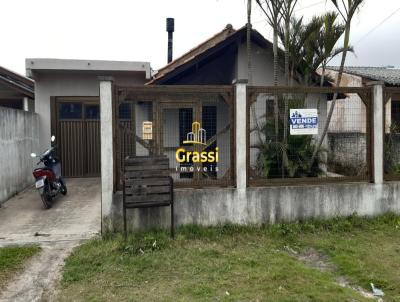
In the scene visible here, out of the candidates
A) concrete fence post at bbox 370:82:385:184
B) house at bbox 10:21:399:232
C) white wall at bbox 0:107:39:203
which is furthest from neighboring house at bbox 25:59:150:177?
concrete fence post at bbox 370:82:385:184

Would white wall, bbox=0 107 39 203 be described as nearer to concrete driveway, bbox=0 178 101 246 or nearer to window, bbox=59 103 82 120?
concrete driveway, bbox=0 178 101 246

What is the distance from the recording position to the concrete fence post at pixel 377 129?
635 cm

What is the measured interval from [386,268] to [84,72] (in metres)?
8.80

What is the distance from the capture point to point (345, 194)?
6.23 meters

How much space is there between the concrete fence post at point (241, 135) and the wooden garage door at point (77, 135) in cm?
611

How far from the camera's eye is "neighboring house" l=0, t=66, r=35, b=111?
34.4 feet

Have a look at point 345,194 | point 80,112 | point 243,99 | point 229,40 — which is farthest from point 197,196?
point 80,112

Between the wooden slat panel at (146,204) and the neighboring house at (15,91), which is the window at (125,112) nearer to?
the neighboring house at (15,91)

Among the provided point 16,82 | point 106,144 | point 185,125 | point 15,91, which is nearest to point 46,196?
point 106,144

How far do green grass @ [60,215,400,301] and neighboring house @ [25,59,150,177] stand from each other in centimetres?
597

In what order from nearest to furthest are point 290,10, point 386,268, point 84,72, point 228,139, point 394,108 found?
point 386,268, point 228,139, point 290,10, point 84,72, point 394,108

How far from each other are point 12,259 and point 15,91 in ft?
24.1

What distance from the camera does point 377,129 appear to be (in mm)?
6387

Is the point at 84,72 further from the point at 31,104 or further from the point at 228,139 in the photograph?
the point at 228,139
